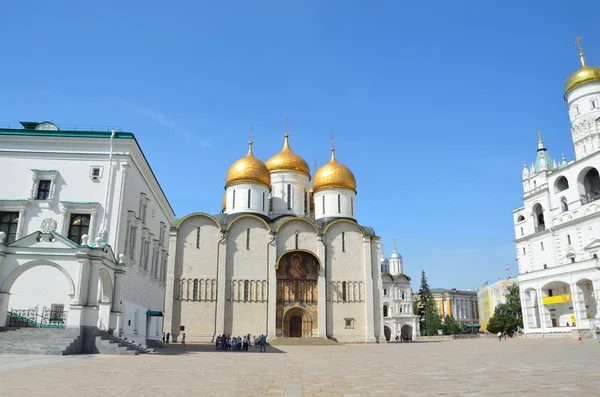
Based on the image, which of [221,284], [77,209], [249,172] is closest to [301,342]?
[221,284]

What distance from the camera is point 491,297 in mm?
89125

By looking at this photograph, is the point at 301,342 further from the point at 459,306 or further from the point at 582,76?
the point at 459,306

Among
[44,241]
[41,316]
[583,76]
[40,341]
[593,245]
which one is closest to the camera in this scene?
[40,341]

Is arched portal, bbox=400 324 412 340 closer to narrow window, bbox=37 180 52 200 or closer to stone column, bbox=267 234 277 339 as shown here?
stone column, bbox=267 234 277 339

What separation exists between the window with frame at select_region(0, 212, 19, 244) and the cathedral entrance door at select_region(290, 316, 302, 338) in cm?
2129

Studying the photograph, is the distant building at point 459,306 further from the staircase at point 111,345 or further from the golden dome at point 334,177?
the staircase at point 111,345

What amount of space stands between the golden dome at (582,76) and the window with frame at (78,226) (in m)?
46.8

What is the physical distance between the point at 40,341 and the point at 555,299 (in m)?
41.4

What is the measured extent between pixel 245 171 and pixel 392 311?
32.1 meters

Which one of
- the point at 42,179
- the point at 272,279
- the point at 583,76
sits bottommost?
the point at 272,279

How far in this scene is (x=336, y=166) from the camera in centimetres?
4312

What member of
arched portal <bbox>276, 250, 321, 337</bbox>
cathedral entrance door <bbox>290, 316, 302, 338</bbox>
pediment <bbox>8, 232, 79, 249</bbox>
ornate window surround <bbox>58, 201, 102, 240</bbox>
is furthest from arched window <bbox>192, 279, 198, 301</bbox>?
pediment <bbox>8, 232, 79, 249</bbox>

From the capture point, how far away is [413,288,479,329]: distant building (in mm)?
102312

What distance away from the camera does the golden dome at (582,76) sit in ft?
150
